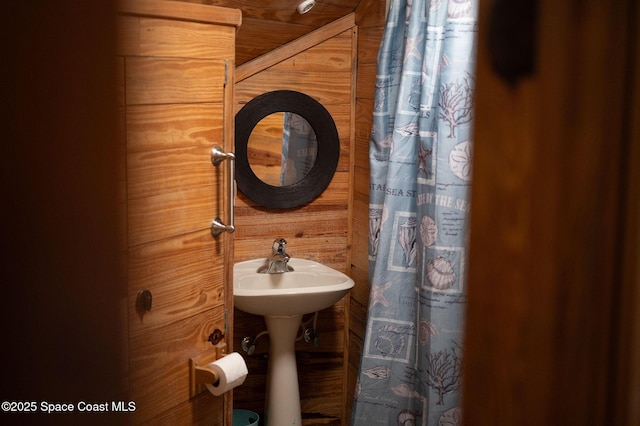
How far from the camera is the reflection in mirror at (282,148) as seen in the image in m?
2.82

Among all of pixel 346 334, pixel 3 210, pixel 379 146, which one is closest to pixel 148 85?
pixel 379 146

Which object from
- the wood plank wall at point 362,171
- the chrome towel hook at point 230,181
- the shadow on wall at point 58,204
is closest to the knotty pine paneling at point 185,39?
the chrome towel hook at point 230,181

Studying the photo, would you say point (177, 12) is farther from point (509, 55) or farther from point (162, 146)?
point (509, 55)

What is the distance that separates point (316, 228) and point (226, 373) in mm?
1123

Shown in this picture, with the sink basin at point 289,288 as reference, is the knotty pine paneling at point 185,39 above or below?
above

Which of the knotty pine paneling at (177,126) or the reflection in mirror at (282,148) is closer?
the knotty pine paneling at (177,126)

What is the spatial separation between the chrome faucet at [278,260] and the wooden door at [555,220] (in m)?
2.45

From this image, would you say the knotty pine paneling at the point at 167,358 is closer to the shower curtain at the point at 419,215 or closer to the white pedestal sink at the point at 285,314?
the white pedestal sink at the point at 285,314

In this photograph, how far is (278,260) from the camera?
2.75 m

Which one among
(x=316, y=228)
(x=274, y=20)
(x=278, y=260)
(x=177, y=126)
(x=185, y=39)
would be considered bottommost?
(x=278, y=260)

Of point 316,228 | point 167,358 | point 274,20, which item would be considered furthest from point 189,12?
point 316,228

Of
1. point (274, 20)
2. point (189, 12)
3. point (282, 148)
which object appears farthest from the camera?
point (282, 148)

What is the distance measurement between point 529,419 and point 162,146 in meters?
1.55

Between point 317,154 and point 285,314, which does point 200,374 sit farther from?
point 317,154
